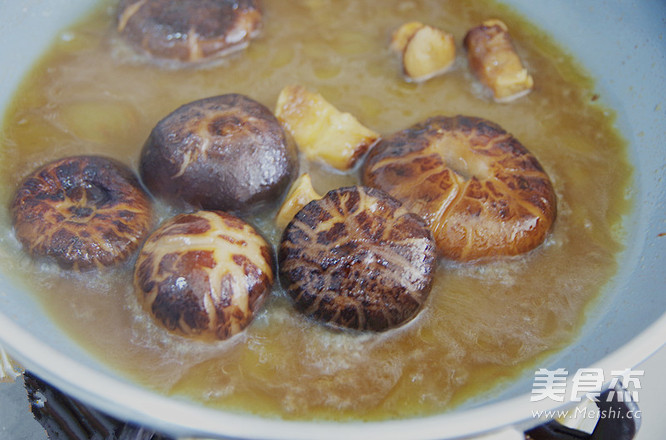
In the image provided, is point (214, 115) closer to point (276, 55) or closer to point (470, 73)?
point (276, 55)

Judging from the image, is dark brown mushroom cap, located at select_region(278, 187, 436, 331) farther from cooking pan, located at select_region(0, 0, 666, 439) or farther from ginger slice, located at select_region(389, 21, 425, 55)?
ginger slice, located at select_region(389, 21, 425, 55)

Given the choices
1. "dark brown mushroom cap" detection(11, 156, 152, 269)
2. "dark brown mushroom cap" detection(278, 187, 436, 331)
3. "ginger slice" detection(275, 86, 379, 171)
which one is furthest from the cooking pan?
"ginger slice" detection(275, 86, 379, 171)

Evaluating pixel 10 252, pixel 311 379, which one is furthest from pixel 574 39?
pixel 10 252

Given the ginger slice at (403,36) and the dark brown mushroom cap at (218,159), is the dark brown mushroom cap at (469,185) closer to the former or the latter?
the dark brown mushroom cap at (218,159)

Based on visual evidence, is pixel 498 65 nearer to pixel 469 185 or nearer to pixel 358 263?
pixel 469 185

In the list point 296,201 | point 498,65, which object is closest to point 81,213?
point 296,201

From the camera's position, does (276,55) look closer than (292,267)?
No
